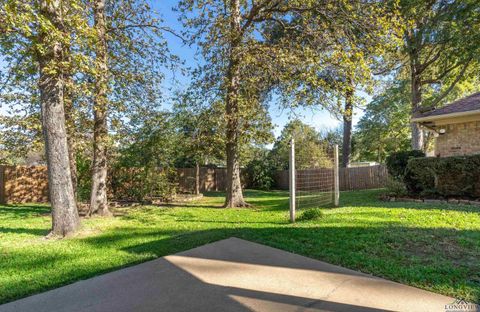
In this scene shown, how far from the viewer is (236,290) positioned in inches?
125

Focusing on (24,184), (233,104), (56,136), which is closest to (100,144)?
(56,136)

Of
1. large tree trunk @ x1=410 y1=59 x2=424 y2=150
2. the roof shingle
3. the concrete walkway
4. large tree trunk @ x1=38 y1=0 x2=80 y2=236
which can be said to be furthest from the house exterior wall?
large tree trunk @ x1=38 y1=0 x2=80 y2=236

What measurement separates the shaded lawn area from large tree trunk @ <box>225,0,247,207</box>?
226cm

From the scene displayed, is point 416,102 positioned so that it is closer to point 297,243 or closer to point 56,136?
point 297,243

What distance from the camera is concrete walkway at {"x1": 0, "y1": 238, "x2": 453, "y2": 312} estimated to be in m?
2.82

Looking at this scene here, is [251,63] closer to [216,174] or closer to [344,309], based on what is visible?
[344,309]

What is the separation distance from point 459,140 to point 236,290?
9.86 m

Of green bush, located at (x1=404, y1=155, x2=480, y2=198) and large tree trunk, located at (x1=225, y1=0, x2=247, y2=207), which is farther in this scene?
large tree trunk, located at (x1=225, y1=0, x2=247, y2=207)

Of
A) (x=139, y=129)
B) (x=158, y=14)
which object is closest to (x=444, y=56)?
(x=158, y=14)

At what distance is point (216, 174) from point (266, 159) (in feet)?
11.0

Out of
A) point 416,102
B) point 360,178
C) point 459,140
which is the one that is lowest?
point 360,178

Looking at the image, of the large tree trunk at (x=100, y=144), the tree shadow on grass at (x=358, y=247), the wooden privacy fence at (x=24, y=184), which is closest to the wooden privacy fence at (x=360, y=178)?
the wooden privacy fence at (x=24, y=184)

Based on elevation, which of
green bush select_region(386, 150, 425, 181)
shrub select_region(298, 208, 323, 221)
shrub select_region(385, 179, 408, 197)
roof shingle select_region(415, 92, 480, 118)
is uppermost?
roof shingle select_region(415, 92, 480, 118)

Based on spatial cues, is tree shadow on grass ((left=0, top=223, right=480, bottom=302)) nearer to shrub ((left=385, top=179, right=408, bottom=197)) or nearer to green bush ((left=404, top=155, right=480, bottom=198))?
green bush ((left=404, top=155, right=480, bottom=198))
